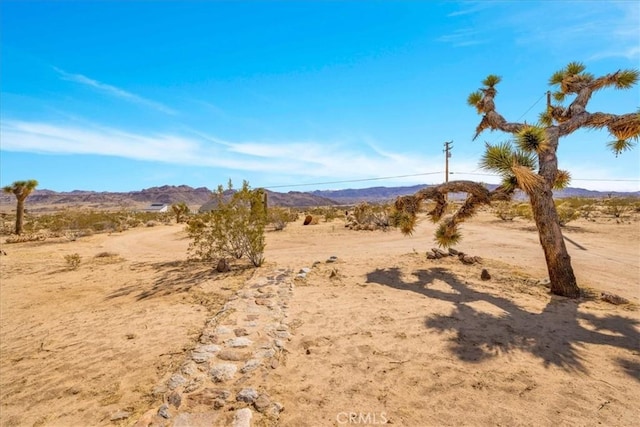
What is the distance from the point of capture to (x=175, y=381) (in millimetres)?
3465

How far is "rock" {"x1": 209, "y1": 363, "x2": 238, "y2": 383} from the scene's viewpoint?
352 cm

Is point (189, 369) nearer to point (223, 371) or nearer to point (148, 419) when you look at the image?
point (223, 371)

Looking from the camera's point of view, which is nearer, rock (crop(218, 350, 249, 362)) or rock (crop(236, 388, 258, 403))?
rock (crop(236, 388, 258, 403))

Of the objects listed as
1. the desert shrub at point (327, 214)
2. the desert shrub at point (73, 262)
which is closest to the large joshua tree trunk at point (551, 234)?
the desert shrub at point (73, 262)

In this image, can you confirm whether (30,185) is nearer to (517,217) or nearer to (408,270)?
(408,270)

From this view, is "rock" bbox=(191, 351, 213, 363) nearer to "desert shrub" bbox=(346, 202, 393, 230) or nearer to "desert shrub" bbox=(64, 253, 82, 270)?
"desert shrub" bbox=(64, 253, 82, 270)

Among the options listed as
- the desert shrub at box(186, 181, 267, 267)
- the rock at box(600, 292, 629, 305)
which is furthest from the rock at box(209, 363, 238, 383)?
the rock at box(600, 292, 629, 305)

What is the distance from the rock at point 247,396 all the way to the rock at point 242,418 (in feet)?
0.45

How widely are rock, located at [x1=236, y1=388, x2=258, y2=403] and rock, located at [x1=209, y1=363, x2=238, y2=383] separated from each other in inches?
14.2

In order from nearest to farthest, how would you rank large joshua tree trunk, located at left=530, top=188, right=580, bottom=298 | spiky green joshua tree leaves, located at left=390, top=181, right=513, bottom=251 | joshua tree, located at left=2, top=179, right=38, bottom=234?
large joshua tree trunk, located at left=530, top=188, right=580, bottom=298
spiky green joshua tree leaves, located at left=390, top=181, right=513, bottom=251
joshua tree, located at left=2, top=179, right=38, bottom=234

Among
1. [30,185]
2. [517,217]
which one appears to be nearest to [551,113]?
[517,217]

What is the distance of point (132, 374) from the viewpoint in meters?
3.81

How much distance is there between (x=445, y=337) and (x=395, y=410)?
1764 millimetres

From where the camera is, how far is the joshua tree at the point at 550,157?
20.6ft
